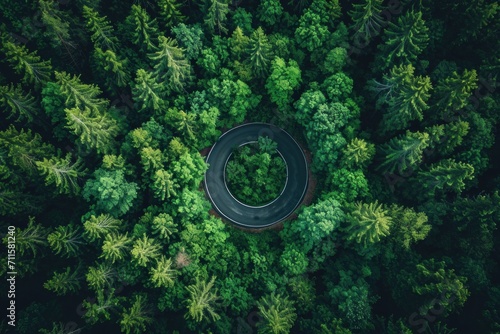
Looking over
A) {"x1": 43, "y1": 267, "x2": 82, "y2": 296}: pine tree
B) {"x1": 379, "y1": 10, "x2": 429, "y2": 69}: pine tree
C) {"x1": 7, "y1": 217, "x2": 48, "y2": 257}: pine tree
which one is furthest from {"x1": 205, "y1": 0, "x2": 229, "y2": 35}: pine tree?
{"x1": 43, "y1": 267, "x2": 82, "y2": 296}: pine tree

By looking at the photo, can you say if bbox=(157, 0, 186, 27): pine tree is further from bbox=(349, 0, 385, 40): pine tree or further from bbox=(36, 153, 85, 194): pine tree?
bbox=(349, 0, 385, 40): pine tree

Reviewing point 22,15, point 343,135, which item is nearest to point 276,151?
point 343,135

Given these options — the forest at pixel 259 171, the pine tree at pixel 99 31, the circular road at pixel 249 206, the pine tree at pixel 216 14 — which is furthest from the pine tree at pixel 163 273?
the pine tree at pixel 216 14

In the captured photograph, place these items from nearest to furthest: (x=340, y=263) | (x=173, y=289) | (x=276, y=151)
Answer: (x=173, y=289) → (x=340, y=263) → (x=276, y=151)

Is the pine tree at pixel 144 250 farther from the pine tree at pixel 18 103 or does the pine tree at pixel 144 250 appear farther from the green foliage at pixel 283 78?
the green foliage at pixel 283 78

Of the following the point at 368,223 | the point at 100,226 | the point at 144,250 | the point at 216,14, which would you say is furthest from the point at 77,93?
the point at 368,223

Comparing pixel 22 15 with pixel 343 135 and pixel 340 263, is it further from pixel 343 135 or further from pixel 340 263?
pixel 340 263

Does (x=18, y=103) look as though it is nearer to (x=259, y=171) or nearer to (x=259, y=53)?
(x=259, y=53)
